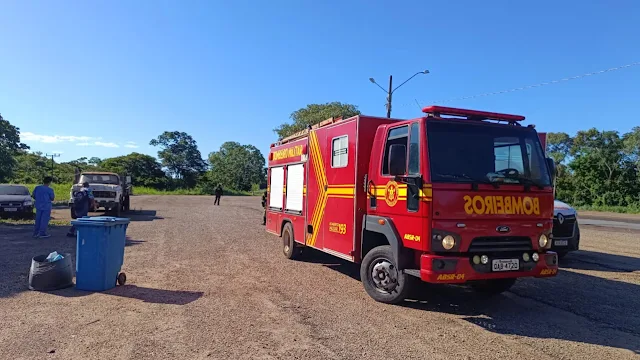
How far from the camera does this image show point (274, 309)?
6.00 metres

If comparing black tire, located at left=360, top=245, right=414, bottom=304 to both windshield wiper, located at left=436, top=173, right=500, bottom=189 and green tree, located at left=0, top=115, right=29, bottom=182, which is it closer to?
windshield wiper, located at left=436, top=173, right=500, bottom=189

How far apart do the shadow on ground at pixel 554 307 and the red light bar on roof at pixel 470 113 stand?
7.83 ft

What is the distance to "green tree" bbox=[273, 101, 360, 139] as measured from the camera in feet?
163

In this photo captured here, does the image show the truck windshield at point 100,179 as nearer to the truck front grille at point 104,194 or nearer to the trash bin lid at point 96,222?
the truck front grille at point 104,194

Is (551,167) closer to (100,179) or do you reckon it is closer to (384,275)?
(384,275)

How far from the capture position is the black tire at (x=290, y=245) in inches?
385

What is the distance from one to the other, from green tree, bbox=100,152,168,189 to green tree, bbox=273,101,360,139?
38302 mm

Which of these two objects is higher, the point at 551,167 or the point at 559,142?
the point at 559,142

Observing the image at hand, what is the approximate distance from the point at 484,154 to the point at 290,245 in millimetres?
5209

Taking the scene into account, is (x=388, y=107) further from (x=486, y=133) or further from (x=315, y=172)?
(x=486, y=133)

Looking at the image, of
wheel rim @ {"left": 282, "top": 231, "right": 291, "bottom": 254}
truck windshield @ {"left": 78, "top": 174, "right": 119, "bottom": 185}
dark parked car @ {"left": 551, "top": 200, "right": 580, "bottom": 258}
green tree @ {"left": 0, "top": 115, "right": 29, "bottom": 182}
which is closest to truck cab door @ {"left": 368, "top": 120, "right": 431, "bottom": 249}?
wheel rim @ {"left": 282, "top": 231, "right": 291, "bottom": 254}

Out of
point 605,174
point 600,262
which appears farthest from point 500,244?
point 605,174

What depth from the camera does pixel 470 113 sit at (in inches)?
241

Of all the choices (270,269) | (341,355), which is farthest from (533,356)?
(270,269)
